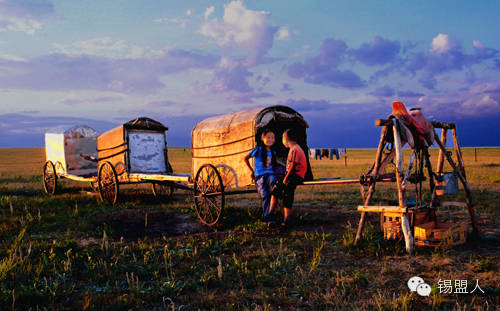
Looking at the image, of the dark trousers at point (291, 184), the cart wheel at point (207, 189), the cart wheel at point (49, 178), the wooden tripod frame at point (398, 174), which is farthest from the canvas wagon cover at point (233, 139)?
the cart wheel at point (49, 178)

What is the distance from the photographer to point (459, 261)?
5969 millimetres

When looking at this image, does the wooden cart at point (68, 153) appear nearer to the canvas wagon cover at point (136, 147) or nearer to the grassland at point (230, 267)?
the canvas wagon cover at point (136, 147)

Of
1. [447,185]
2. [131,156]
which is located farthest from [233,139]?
[131,156]

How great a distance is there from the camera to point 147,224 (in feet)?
31.9

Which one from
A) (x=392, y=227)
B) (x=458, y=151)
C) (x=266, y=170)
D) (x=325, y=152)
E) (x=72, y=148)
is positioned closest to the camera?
(x=392, y=227)

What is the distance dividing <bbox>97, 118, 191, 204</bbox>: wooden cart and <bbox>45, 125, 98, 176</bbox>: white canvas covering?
7.95 feet

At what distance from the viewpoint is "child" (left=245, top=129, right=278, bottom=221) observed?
854 cm

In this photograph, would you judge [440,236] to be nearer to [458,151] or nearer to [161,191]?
[458,151]

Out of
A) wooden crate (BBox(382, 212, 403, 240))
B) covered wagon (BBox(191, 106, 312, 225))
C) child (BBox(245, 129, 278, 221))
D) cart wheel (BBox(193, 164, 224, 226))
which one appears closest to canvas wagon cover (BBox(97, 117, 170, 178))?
covered wagon (BBox(191, 106, 312, 225))

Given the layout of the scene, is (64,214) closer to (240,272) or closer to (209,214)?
(209,214)

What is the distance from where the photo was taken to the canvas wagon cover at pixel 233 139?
8938 millimetres

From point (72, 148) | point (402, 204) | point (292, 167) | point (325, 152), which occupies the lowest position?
point (402, 204)

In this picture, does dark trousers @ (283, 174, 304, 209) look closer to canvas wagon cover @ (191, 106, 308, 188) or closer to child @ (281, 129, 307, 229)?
child @ (281, 129, 307, 229)

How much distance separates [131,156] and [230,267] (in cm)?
900
